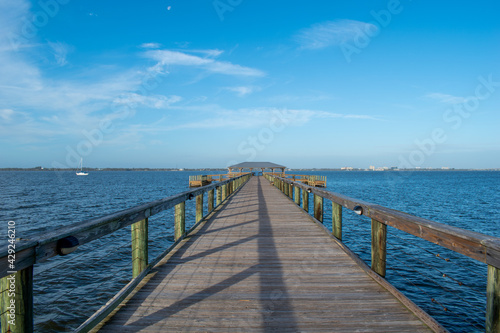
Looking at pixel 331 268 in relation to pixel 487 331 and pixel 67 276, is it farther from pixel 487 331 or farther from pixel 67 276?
pixel 67 276

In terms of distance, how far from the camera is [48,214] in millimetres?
20297

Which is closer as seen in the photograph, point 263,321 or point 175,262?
point 263,321

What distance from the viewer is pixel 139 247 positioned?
363 centimetres

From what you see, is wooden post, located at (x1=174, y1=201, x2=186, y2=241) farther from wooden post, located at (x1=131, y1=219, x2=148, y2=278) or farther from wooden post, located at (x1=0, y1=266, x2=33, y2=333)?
wooden post, located at (x1=0, y1=266, x2=33, y2=333)

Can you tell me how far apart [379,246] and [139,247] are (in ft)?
9.93

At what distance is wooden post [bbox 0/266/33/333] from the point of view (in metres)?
1.80

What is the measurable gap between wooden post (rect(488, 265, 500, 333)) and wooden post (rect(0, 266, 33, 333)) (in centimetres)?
295

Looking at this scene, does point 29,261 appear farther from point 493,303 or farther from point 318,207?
point 318,207

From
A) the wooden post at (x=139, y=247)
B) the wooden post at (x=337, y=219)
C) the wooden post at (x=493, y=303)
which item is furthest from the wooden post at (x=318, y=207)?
the wooden post at (x=493, y=303)

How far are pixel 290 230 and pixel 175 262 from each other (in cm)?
311

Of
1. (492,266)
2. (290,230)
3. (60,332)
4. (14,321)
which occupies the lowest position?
(60,332)

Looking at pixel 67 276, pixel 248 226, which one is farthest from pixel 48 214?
pixel 248 226

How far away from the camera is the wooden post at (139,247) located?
142 inches

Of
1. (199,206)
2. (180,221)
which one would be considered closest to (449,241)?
(180,221)
